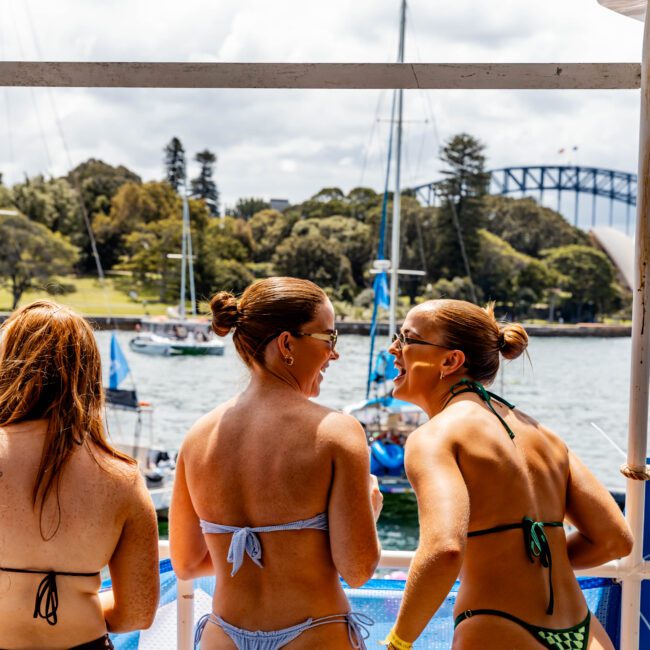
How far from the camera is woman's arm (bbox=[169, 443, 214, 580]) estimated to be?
1.71 metres

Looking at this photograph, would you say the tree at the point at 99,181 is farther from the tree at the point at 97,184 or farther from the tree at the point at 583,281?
the tree at the point at 583,281

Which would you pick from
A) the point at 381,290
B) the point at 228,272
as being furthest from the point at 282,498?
the point at 228,272

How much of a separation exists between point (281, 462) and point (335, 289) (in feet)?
157

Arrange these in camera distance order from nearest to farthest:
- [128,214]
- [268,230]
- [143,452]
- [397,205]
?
1. [143,452]
2. [397,205]
3. [268,230]
4. [128,214]

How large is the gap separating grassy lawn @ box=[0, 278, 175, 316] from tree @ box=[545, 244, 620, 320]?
27.3 meters

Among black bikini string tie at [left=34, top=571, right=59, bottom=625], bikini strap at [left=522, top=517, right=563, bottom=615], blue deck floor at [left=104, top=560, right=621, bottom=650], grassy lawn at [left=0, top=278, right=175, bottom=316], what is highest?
bikini strap at [left=522, top=517, right=563, bottom=615]

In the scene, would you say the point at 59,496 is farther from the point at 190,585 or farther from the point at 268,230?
the point at 268,230

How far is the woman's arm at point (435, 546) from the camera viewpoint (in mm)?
1457

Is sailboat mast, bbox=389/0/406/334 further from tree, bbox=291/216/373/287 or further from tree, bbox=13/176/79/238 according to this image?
tree, bbox=13/176/79/238

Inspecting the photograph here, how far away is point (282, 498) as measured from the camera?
1535 mm

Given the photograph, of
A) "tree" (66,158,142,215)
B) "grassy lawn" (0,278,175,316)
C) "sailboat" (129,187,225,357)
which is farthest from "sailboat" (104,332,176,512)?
"tree" (66,158,142,215)

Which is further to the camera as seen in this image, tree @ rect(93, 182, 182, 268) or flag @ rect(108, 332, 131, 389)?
tree @ rect(93, 182, 182, 268)

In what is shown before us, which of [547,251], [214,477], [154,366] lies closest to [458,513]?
[214,477]

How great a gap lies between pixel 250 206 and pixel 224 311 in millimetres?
58420
